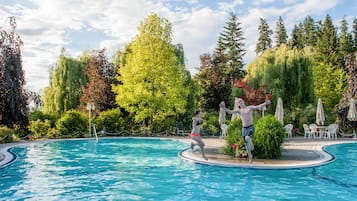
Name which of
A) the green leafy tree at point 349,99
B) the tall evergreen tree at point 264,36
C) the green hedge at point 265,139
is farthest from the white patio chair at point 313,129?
the tall evergreen tree at point 264,36

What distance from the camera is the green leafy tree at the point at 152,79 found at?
23625mm

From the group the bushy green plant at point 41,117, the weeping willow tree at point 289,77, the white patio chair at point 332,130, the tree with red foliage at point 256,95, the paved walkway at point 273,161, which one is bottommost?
the paved walkway at point 273,161

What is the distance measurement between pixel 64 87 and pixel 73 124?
4.93 m

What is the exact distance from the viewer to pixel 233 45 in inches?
1662

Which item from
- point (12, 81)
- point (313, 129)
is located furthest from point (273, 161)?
point (313, 129)

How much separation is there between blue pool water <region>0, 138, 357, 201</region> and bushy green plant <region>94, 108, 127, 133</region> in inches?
388

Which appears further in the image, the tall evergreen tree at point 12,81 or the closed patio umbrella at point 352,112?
the closed patio umbrella at point 352,112

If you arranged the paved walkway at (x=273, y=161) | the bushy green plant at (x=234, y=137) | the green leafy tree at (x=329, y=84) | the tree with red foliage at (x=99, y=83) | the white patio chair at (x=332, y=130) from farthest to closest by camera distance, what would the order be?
1. the green leafy tree at (x=329, y=84)
2. the tree with red foliage at (x=99, y=83)
3. the white patio chair at (x=332, y=130)
4. the bushy green plant at (x=234, y=137)
5. the paved walkway at (x=273, y=161)

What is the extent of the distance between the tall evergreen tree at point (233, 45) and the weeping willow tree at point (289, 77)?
517 inches

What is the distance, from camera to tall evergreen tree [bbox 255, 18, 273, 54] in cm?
4678

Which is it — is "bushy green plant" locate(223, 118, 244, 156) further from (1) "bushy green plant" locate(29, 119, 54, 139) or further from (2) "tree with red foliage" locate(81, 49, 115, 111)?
(2) "tree with red foliage" locate(81, 49, 115, 111)

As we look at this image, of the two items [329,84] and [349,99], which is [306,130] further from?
[329,84]

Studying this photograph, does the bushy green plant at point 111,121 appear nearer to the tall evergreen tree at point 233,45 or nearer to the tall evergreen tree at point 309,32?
the tall evergreen tree at point 233,45

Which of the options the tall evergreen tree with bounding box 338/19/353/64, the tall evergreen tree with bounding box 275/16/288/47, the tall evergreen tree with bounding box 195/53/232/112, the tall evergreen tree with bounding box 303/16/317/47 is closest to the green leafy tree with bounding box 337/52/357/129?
the tall evergreen tree with bounding box 195/53/232/112
